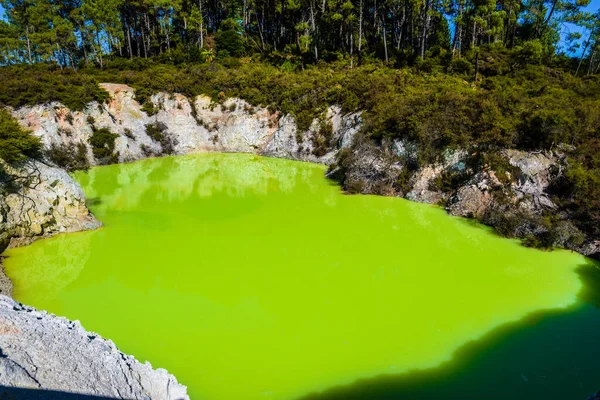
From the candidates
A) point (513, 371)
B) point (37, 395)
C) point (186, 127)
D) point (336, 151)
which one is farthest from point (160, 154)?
point (513, 371)

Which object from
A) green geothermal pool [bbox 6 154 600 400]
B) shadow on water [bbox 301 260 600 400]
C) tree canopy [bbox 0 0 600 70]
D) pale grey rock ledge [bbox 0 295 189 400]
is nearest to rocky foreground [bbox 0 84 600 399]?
pale grey rock ledge [bbox 0 295 189 400]

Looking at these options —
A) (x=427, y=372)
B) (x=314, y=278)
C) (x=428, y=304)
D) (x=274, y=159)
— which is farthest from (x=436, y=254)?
(x=274, y=159)

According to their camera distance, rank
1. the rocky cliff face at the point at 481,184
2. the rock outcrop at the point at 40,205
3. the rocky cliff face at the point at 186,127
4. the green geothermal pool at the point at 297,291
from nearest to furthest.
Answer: the green geothermal pool at the point at 297,291
the rock outcrop at the point at 40,205
the rocky cliff face at the point at 481,184
the rocky cliff face at the point at 186,127

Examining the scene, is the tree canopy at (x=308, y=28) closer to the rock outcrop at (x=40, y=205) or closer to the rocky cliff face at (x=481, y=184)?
the rocky cliff face at (x=481, y=184)

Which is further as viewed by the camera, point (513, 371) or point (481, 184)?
point (481, 184)

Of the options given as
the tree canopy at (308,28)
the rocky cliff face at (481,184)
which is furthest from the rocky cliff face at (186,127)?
the tree canopy at (308,28)

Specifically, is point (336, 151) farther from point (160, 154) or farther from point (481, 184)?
point (160, 154)

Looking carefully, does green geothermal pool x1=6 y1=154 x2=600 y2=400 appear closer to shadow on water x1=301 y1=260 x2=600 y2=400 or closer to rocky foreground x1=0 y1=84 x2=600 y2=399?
shadow on water x1=301 y1=260 x2=600 y2=400
